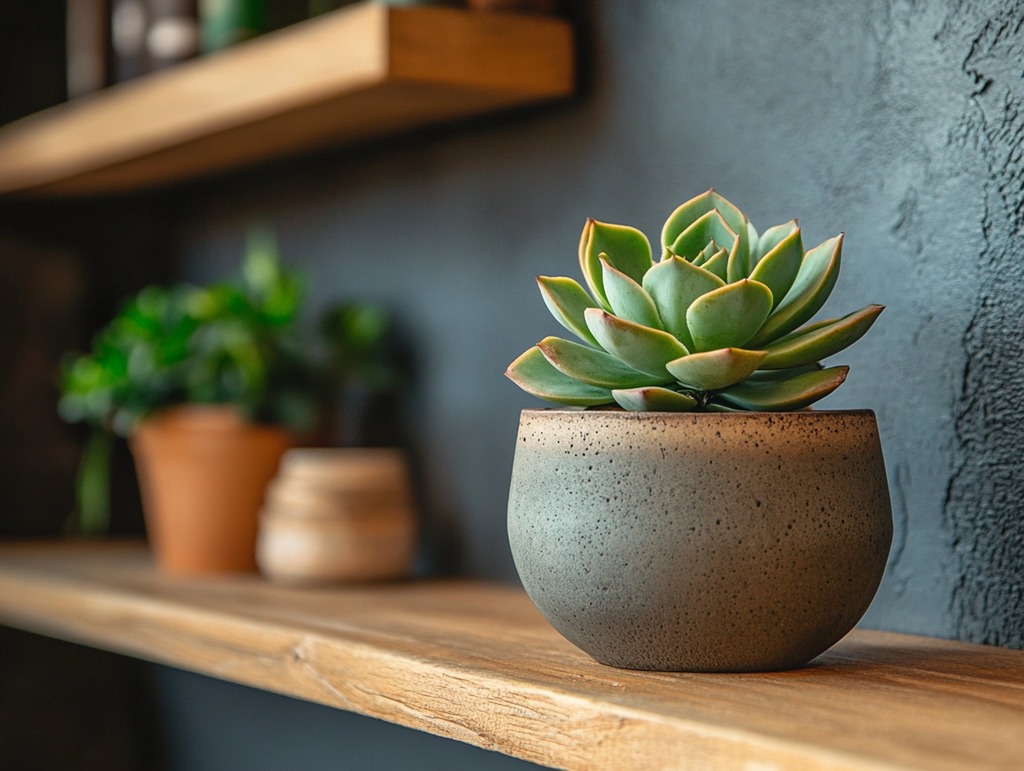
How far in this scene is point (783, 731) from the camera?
0.55 meters

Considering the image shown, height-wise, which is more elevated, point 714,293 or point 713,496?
point 714,293

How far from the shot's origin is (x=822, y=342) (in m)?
0.69

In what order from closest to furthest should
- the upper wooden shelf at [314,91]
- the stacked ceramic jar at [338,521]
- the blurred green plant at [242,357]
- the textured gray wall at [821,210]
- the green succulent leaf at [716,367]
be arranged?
the green succulent leaf at [716,367] < the textured gray wall at [821,210] < the upper wooden shelf at [314,91] < the stacked ceramic jar at [338,521] < the blurred green plant at [242,357]

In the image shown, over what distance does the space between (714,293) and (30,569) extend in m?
0.95

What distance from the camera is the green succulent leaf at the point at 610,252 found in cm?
73

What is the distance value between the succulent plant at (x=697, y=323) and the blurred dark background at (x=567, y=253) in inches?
6.2

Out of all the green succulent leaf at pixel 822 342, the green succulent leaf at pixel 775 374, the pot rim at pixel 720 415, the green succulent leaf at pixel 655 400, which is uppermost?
the green succulent leaf at pixel 822 342

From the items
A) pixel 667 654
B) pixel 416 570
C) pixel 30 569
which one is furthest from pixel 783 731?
pixel 30 569

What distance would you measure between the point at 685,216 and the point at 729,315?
110 mm

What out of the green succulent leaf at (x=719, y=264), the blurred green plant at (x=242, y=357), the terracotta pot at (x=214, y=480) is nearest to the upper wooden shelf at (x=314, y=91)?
the blurred green plant at (x=242, y=357)

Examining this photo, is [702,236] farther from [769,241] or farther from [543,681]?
[543,681]

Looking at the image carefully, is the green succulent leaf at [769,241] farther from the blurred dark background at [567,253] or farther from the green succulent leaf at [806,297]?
the blurred dark background at [567,253]

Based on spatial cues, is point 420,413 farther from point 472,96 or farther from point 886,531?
point 886,531

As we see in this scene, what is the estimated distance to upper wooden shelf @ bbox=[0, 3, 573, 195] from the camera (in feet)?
3.38
